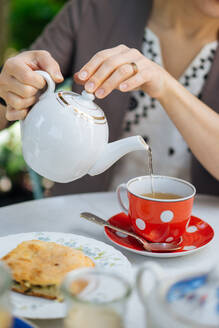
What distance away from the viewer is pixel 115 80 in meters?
0.96

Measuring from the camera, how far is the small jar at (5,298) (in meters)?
0.48

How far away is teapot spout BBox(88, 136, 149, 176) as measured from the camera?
841 mm

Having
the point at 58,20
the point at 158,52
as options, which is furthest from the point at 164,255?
the point at 58,20

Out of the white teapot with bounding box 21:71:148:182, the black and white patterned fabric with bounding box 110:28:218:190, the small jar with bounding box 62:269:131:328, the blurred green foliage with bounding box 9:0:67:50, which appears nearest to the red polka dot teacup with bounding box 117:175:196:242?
the white teapot with bounding box 21:71:148:182

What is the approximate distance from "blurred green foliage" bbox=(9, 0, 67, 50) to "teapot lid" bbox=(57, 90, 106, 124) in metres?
3.41

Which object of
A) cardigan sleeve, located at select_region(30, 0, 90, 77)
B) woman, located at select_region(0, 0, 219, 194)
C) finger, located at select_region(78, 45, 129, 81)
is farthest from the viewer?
cardigan sleeve, located at select_region(30, 0, 90, 77)

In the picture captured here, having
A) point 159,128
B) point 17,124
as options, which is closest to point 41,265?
point 159,128

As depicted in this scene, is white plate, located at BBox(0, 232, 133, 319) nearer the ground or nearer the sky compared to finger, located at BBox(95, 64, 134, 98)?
nearer the ground

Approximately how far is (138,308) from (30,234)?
0.29 m

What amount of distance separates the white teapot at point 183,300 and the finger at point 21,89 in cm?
52

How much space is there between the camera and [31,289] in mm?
671

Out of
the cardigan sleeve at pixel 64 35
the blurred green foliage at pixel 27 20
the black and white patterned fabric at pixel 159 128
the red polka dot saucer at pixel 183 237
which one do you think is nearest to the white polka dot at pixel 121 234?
the red polka dot saucer at pixel 183 237

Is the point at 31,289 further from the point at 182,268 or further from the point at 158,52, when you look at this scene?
the point at 158,52

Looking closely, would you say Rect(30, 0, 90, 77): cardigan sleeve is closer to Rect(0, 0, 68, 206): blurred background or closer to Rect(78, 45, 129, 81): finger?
Rect(0, 0, 68, 206): blurred background
